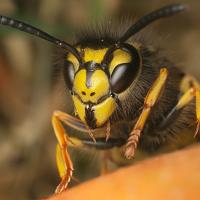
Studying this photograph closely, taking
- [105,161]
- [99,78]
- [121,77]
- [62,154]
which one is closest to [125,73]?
[121,77]

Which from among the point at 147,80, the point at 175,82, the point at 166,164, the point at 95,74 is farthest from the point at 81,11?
the point at 166,164

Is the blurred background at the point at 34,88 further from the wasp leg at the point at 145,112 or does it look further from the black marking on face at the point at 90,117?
the black marking on face at the point at 90,117

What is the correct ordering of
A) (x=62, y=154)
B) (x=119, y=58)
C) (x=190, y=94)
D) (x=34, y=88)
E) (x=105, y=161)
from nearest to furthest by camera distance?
(x=119, y=58)
(x=62, y=154)
(x=190, y=94)
(x=105, y=161)
(x=34, y=88)

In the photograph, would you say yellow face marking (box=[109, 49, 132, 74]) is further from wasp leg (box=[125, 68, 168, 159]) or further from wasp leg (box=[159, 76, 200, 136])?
wasp leg (box=[159, 76, 200, 136])

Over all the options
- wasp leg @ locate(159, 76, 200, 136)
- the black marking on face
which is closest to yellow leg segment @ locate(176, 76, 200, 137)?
wasp leg @ locate(159, 76, 200, 136)

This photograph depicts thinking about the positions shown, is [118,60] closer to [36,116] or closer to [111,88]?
[111,88]

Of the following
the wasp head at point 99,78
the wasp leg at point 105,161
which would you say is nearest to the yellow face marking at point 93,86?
the wasp head at point 99,78

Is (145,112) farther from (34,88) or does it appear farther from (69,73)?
(34,88)

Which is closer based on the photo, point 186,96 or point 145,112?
point 145,112
